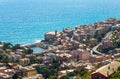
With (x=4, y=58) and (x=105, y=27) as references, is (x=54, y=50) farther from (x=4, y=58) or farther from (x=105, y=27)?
(x=105, y=27)

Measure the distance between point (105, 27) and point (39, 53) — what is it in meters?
8.90

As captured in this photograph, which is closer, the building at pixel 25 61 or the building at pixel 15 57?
the building at pixel 25 61

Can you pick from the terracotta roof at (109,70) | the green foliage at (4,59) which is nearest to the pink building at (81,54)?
the green foliage at (4,59)

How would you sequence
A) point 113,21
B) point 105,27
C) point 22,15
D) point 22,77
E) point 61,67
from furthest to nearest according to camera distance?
point 22,15
point 113,21
point 105,27
point 61,67
point 22,77

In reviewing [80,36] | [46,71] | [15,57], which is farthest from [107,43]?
[46,71]

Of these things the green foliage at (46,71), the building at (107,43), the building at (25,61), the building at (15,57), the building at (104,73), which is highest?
the building at (104,73)

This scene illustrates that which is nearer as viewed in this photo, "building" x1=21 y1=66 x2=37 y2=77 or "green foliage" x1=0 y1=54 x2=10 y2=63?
"building" x1=21 y1=66 x2=37 y2=77

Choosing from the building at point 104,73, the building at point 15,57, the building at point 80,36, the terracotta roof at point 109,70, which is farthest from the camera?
the building at point 80,36

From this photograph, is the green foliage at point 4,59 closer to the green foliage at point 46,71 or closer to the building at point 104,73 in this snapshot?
the green foliage at point 46,71

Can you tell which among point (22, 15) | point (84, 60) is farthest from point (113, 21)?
point (22, 15)

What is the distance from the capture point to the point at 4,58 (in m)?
32.7

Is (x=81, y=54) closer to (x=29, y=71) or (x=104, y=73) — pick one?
(x=29, y=71)

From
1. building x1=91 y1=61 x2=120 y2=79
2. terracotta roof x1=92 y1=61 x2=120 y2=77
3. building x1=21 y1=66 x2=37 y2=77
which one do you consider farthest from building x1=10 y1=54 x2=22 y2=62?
building x1=91 y1=61 x2=120 y2=79

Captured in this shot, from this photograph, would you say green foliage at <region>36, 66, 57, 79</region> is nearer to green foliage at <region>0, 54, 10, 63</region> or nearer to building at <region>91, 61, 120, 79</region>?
green foliage at <region>0, 54, 10, 63</region>
